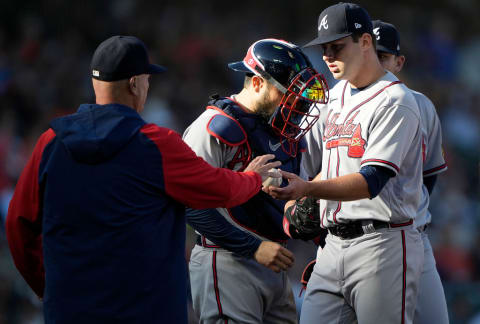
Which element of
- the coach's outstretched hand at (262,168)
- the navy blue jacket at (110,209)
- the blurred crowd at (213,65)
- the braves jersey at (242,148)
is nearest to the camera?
the navy blue jacket at (110,209)

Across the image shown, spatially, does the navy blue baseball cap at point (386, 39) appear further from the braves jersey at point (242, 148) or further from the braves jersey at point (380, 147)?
the braves jersey at point (242, 148)

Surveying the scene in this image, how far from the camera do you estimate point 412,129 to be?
3.42 m

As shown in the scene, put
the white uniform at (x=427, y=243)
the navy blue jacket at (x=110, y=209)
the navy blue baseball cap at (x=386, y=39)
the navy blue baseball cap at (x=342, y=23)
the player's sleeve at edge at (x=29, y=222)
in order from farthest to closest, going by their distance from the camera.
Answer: the navy blue baseball cap at (x=386, y=39)
the white uniform at (x=427, y=243)
the navy blue baseball cap at (x=342, y=23)
the player's sleeve at edge at (x=29, y=222)
the navy blue jacket at (x=110, y=209)

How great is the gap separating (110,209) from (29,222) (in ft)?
1.40

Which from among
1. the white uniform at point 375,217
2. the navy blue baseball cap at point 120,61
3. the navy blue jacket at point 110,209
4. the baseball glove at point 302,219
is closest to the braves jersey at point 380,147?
the white uniform at point 375,217

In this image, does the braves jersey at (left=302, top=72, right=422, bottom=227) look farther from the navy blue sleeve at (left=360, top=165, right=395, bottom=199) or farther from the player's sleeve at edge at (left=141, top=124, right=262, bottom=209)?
the player's sleeve at edge at (left=141, top=124, right=262, bottom=209)

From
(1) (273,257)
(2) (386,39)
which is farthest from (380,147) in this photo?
(2) (386,39)

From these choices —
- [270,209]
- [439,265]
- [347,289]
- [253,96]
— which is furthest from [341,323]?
[439,265]

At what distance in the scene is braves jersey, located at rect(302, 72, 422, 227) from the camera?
3.38m

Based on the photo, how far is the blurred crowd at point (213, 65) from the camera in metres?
8.28

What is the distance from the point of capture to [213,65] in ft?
32.4

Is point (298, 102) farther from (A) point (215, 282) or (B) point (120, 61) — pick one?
(B) point (120, 61)

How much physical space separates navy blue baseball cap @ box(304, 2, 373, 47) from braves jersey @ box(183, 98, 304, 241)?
1.82 feet

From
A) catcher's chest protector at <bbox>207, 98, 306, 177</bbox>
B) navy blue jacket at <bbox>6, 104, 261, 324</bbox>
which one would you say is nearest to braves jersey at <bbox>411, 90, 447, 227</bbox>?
catcher's chest protector at <bbox>207, 98, 306, 177</bbox>
